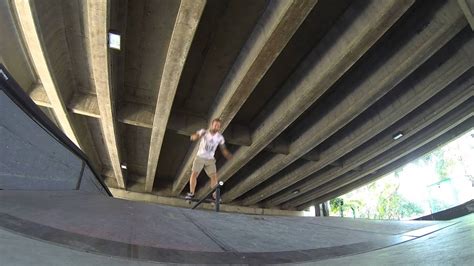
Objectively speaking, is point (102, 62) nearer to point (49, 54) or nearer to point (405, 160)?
point (49, 54)

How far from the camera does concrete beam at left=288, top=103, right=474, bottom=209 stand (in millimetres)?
12648

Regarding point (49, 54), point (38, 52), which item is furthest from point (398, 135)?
point (38, 52)

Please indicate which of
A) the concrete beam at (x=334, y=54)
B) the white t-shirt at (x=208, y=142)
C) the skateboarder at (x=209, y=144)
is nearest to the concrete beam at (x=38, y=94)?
the skateboarder at (x=209, y=144)

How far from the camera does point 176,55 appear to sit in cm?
817

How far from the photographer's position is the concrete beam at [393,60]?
26.2 feet

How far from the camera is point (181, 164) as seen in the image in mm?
17781

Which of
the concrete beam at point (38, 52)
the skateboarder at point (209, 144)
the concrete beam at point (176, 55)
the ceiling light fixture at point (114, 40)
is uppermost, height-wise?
the concrete beam at point (38, 52)

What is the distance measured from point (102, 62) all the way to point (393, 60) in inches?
292

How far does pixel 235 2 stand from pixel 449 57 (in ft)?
20.0

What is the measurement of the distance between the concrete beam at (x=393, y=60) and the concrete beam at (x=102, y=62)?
6.81 meters

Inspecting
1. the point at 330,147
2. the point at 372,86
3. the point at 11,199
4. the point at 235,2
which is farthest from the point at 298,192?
the point at 11,199

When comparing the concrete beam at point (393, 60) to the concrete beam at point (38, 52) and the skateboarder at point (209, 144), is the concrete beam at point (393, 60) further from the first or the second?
the concrete beam at point (38, 52)

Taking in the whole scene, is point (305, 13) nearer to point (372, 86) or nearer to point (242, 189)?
point (372, 86)

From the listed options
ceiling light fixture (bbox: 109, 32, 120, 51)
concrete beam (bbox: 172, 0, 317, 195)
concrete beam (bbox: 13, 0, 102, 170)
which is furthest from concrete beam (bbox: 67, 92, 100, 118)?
ceiling light fixture (bbox: 109, 32, 120, 51)
